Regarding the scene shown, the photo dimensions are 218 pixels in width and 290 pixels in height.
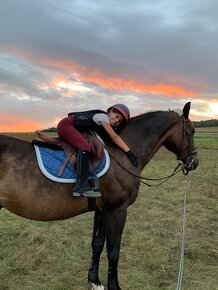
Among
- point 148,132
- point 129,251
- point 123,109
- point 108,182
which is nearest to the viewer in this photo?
point 108,182

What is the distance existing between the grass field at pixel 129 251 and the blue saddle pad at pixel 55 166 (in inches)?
71.1

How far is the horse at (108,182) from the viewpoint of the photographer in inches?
161

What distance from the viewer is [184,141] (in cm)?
512

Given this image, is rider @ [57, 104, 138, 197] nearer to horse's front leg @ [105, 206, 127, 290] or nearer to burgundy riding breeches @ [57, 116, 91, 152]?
burgundy riding breeches @ [57, 116, 91, 152]

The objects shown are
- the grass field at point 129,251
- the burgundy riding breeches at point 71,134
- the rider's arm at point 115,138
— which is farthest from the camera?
the grass field at point 129,251

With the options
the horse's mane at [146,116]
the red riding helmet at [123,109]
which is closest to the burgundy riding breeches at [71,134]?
the red riding helmet at [123,109]

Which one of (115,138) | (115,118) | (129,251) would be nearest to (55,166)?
(115,138)

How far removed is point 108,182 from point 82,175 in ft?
1.39

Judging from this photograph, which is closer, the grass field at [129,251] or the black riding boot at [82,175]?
the black riding boot at [82,175]

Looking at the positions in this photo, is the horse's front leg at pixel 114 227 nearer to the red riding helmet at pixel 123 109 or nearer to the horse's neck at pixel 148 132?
the horse's neck at pixel 148 132

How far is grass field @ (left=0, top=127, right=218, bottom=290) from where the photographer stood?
17.0 feet

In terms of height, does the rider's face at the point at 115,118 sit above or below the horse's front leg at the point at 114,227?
above

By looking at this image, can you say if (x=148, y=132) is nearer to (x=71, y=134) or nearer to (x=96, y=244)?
(x=71, y=134)

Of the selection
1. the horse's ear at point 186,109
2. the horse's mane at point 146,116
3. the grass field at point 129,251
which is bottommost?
the grass field at point 129,251
